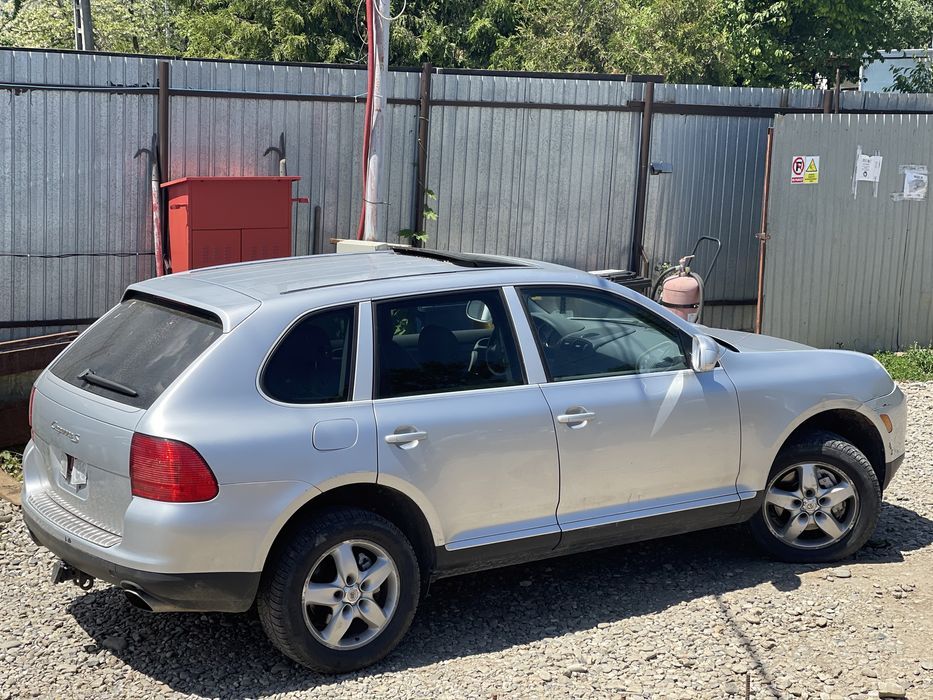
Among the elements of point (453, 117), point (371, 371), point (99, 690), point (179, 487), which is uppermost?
Answer: point (453, 117)

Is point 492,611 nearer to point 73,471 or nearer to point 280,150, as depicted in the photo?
point 73,471

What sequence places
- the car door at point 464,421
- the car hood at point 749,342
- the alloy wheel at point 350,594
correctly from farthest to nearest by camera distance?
the car hood at point 749,342
the car door at point 464,421
the alloy wheel at point 350,594

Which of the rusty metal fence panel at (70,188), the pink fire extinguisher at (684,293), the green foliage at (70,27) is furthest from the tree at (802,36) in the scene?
the green foliage at (70,27)

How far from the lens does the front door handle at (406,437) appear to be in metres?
4.77

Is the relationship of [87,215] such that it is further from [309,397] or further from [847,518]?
[847,518]

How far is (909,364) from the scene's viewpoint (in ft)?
35.5

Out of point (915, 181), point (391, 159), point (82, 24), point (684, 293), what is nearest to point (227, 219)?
point (391, 159)

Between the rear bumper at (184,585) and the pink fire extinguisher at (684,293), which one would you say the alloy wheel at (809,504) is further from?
the pink fire extinguisher at (684,293)

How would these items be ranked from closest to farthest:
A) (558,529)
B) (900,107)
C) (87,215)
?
(558,529)
(87,215)
(900,107)

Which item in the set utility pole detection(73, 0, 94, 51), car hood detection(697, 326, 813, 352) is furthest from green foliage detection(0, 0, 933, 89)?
car hood detection(697, 326, 813, 352)

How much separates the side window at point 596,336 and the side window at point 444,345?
186mm

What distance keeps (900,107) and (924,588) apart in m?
7.62

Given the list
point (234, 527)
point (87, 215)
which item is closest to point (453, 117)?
point (87, 215)

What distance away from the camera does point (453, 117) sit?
10211 mm
